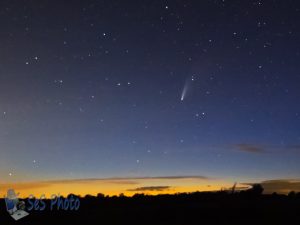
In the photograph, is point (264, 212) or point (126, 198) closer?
point (264, 212)

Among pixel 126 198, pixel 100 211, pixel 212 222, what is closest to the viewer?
pixel 212 222

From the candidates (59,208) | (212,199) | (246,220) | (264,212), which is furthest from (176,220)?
(212,199)

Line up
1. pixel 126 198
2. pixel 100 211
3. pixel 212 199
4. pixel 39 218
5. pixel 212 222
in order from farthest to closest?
pixel 126 198, pixel 212 199, pixel 100 211, pixel 39 218, pixel 212 222

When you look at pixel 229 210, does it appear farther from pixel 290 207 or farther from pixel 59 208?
pixel 59 208

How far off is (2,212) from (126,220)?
1197 cm

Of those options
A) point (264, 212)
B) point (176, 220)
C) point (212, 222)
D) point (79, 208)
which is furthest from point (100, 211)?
point (264, 212)

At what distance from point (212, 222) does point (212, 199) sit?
14600 millimetres

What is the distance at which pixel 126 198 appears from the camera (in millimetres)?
55531

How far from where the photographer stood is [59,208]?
40875mm

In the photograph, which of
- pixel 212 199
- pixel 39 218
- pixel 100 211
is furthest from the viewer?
pixel 212 199

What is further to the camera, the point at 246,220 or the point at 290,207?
the point at 290,207

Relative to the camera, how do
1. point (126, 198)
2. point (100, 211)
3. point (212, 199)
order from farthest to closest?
point (126, 198) < point (212, 199) < point (100, 211)

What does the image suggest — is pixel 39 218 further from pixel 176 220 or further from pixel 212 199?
pixel 212 199

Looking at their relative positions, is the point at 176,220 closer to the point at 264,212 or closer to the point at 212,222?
the point at 212,222
